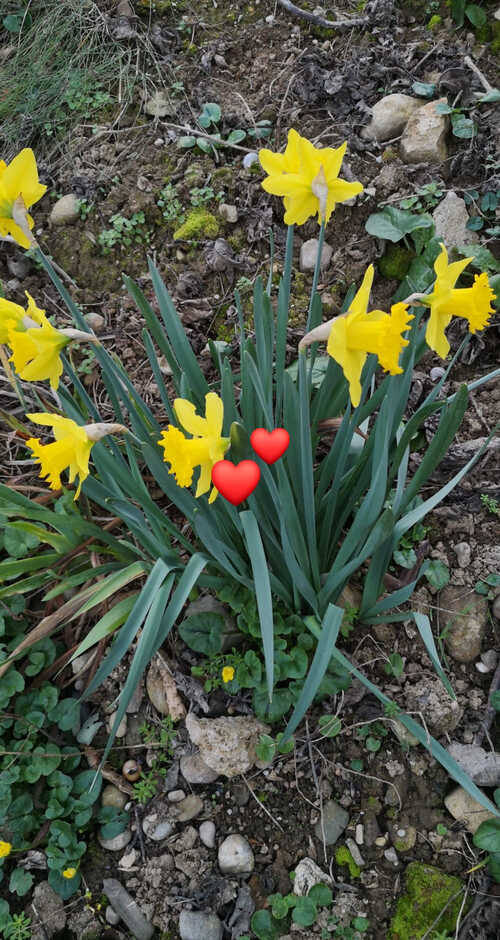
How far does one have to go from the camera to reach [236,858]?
63.6 inches

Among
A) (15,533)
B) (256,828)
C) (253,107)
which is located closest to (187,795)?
(256,828)

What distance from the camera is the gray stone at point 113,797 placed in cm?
176

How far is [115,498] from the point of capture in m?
1.57

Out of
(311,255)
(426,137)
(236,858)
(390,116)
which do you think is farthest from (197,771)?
(390,116)

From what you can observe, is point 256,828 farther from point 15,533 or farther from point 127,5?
point 127,5

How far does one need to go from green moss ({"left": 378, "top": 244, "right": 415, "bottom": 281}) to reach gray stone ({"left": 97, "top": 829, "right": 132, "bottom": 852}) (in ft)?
6.68

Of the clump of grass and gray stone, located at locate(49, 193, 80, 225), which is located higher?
the clump of grass

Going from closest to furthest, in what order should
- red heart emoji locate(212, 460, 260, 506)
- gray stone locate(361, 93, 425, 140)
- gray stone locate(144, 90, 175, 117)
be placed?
red heart emoji locate(212, 460, 260, 506), gray stone locate(361, 93, 425, 140), gray stone locate(144, 90, 175, 117)

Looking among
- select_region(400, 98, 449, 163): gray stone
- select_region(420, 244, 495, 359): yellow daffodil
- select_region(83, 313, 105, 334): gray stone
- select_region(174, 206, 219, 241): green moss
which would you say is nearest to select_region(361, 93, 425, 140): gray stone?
select_region(400, 98, 449, 163): gray stone

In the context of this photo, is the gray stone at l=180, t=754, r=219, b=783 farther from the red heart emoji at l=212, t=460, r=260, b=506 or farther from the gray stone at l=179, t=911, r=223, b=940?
the red heart emoji at l=212, t=460, r=260, b=506

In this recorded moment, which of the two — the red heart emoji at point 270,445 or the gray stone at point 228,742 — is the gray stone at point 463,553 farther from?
the red heart emoji at point 270,445

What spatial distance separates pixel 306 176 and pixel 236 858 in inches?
62.3

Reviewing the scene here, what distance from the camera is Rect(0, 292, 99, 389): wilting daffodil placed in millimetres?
1234

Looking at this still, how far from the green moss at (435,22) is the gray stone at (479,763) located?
2922mm
